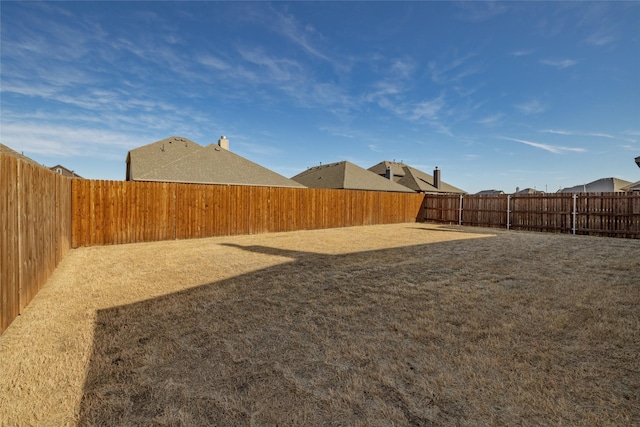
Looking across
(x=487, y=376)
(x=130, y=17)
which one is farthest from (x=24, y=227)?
(x=130, y=17)

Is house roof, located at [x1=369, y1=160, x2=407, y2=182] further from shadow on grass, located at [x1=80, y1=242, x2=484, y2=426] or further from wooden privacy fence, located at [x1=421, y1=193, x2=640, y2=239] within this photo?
shadow on grass, located at [x1=80, y1=242, x2=484, y2=426]

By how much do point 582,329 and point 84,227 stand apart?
11.0 metres

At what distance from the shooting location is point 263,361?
233 centimetres

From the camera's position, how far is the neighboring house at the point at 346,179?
22.5 m

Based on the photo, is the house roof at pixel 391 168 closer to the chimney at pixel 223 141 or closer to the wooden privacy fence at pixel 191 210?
the chimney at pixel 223 141

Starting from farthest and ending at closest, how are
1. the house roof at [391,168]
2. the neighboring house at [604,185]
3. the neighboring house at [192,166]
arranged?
the house roof at [391,168]
the neighboring house at [604,185]
the neighboring house at [192,166]

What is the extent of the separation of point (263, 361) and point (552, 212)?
1565 centimetres

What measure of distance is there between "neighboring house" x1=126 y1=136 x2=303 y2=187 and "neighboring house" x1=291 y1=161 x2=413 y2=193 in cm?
615

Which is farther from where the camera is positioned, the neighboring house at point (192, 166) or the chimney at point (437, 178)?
the chimney at point (437, 178)

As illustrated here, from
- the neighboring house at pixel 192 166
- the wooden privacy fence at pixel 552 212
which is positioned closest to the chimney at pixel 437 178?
the wooden privacy fence at pixel 552 212

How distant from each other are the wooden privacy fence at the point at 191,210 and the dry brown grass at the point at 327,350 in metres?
4.18

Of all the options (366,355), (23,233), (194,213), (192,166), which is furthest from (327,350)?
(192,166)

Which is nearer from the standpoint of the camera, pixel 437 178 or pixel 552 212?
pixel 552 212

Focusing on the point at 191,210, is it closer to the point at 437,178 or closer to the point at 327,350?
the point at 327,350
